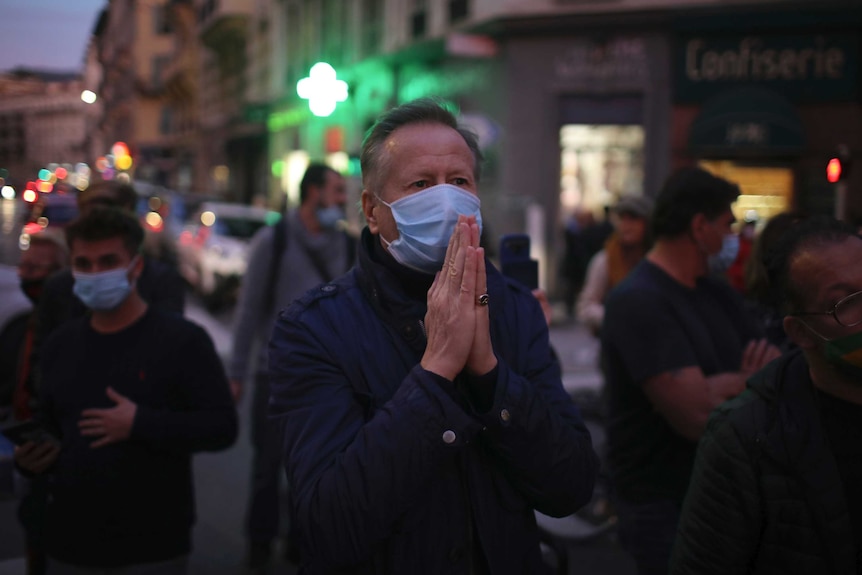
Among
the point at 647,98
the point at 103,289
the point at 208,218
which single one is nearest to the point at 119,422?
the point at 103,289

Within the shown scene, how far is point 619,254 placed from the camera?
6617 millimetres

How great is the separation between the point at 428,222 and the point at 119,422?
157cm

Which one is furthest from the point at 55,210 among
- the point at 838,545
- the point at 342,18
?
the point at 342,18

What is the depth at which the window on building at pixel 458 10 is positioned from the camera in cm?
2164

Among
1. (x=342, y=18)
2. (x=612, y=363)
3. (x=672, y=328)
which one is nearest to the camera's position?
(x=672, y=328)

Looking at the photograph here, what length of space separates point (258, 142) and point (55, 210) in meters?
33.3

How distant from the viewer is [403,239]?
7.09 feet

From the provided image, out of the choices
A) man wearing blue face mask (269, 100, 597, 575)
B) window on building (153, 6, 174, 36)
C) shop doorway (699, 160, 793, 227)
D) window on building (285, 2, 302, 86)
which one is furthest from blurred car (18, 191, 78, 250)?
window on building (153, 6, 174, 36)

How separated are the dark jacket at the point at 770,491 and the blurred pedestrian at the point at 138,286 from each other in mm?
2502

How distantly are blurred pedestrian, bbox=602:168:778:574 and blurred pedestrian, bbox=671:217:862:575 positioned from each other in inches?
31.8

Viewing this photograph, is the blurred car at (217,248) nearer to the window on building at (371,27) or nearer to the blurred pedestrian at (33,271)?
the window on building at (371,27)

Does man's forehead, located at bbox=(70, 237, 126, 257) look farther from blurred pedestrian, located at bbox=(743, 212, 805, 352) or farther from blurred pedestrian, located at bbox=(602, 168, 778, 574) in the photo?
blurred pedestrian, located at bbox=(743, 212, 805, 352)

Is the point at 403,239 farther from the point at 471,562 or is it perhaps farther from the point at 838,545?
the point at 838,545

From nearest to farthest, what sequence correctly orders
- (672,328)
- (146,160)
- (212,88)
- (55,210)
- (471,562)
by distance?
(471,562) < (672,328) < (55,210) < (146,160) < (212,88)
